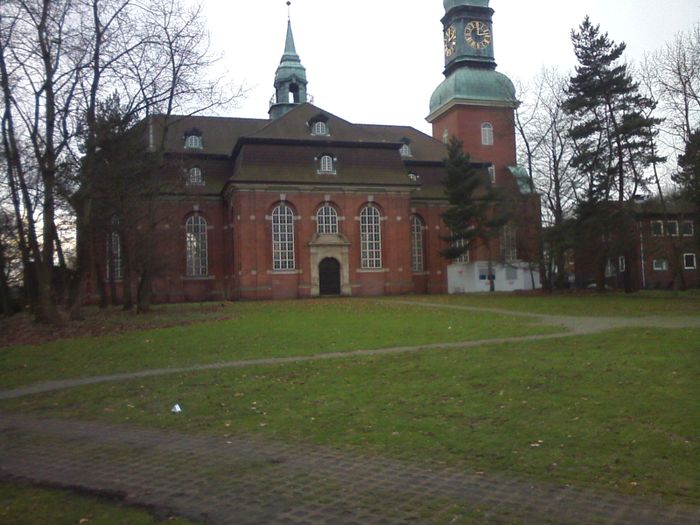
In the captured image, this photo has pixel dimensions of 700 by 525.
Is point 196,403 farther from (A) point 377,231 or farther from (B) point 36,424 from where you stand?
(A) point 377,231

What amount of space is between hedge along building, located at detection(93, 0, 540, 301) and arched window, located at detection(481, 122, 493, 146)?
241 centimetres

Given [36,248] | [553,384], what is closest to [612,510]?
[553,384]

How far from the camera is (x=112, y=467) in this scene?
718 centimetres

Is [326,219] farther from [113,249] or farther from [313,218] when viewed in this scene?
[113,249]

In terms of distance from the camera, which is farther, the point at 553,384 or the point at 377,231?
the point at 377,231

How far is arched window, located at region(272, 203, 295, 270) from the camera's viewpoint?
157 feet

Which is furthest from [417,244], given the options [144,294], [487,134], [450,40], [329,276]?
[144,294]

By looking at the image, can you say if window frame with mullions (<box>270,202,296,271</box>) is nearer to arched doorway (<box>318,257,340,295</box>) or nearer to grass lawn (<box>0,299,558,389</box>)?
arched doorway (<box>318,257,340,295</box>)

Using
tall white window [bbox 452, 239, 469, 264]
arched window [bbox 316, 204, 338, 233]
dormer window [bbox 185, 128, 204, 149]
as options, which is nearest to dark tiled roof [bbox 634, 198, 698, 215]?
tall white window [bbox 452, 239, 469, 264]

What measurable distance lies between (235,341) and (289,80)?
1840 inches

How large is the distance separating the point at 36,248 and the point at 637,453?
78.1ft

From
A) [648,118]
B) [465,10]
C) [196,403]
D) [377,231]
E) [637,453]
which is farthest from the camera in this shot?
[465,10]

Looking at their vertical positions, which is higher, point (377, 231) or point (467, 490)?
point (377, 231)

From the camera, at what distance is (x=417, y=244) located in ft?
184
